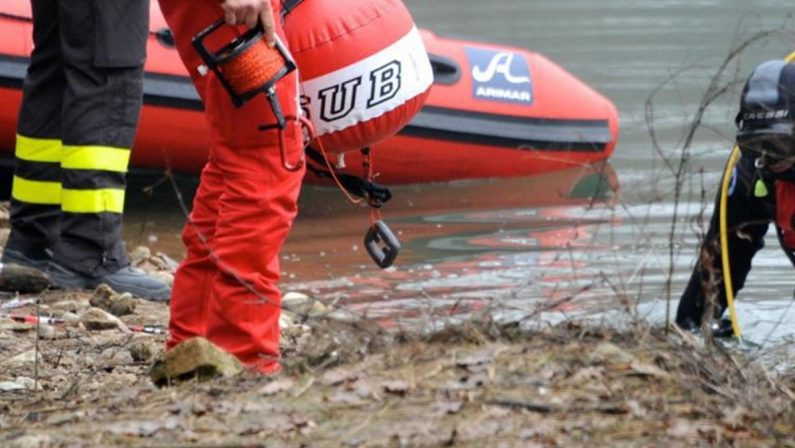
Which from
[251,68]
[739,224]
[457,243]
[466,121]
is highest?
[251,68]

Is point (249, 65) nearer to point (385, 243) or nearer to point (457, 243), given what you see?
point (385, 243)

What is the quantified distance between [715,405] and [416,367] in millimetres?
570

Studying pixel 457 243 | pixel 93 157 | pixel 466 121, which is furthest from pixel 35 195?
pixel 466 121

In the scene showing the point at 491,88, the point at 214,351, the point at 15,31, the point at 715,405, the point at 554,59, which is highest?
the point at 715,405

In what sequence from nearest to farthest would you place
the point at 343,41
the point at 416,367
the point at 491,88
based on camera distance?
the point at 416,367 → the point at 343,41 → the point at 491,88

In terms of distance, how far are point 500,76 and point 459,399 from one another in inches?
268

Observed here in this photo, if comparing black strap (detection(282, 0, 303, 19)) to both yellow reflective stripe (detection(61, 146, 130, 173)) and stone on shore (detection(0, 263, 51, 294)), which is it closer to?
yellow reflective stripe (detection(61, 146, 130, 173))

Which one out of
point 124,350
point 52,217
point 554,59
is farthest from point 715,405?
point 554,59

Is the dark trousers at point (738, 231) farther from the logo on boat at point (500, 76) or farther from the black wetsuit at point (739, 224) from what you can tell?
the logo on boat at point (500, 76)

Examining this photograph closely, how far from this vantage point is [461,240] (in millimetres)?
8555

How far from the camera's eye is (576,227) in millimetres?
3818

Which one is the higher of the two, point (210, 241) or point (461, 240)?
point (210, 241)

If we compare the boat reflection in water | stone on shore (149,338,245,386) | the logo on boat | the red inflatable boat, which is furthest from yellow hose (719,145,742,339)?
the logo on boat

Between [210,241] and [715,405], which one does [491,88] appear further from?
[715,405]
